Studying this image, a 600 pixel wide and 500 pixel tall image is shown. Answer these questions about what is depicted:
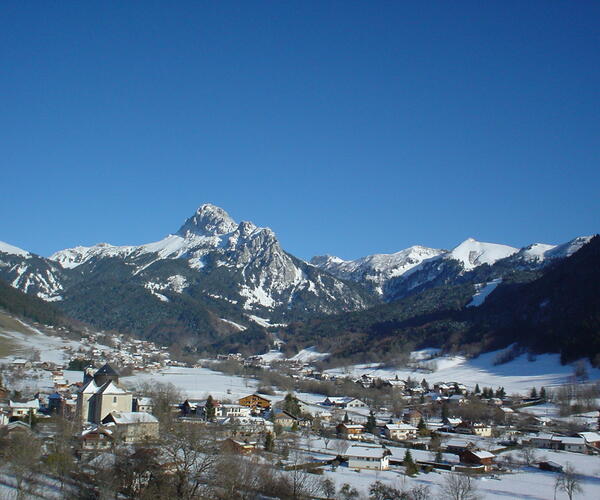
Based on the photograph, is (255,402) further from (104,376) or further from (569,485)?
(569,485)

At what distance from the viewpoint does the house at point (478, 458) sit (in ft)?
139

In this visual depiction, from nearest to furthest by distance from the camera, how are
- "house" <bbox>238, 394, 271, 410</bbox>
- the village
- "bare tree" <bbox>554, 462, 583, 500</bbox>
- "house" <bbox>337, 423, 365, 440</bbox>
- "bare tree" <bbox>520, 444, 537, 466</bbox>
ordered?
"bare tree" <bbox>554, 462, 583, 500</bbox> → the village → "bare tree" <bbox>520, 444, 537, 466</bbox> → "house" <bbox>337, 423, 365, 440</bbox> → "house" <bbox>238, 394, 271, 410</bbox>

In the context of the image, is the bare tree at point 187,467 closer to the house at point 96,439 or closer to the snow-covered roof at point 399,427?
the house at point 96,439

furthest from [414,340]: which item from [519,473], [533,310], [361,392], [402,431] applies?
[519,473]

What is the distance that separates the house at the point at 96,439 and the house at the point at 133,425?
3.46 feet

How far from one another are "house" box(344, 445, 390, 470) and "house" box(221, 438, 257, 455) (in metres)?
6.19

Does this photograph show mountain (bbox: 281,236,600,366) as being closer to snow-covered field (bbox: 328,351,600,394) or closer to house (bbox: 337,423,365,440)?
snow-covered field (bbox: 328,351,600,394)

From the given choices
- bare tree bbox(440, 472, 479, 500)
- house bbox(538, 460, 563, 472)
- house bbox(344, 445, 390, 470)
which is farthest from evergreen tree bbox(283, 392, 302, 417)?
bare tree bbox(440, 472, 479, 500)

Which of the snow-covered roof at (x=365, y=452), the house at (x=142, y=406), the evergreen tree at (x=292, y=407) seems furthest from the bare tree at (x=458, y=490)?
the evergreen tree at (x=292, y=407)

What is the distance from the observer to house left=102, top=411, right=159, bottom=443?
145 ft

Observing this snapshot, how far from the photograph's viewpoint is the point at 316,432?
5819 centimetres

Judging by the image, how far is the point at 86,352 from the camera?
123 meters

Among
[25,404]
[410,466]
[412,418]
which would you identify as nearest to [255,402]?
[412,418]

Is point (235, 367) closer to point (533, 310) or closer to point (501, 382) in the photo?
point (501, 382)
